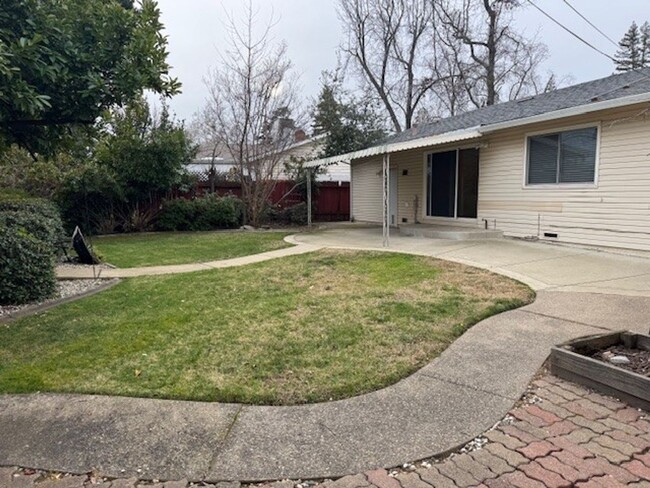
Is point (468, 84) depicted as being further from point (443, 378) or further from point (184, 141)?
point (443, 378)

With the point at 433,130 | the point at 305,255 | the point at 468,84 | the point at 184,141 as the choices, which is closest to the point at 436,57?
the point at 468,84

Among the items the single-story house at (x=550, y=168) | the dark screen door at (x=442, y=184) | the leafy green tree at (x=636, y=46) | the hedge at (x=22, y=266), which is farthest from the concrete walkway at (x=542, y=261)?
the leafy green tree at (x=636, y=46)

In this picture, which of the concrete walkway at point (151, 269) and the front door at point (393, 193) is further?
the front door at point (393, 193)

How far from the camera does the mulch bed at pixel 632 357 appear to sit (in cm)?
316

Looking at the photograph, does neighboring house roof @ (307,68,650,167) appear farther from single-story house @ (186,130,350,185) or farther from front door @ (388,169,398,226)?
single-story house @ (186,130,350,185)

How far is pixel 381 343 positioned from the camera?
404 centimetres

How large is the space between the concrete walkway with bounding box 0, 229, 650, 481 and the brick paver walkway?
0.22 ft

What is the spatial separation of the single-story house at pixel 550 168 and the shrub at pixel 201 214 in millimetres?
3480

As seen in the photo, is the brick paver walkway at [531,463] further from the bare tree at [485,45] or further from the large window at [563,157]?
the bare tree at [485,45]

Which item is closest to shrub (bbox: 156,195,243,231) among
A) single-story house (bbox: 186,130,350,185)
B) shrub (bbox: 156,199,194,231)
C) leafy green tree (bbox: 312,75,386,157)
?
shrub (bbox: 156,199,194,231)

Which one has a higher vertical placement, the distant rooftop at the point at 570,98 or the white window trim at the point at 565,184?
the distant rooftop at the point at 570,98

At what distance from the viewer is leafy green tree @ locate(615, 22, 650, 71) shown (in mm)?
27259

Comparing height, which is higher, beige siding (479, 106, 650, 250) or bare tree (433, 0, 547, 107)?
bare tree (433, 0, 547, 107)

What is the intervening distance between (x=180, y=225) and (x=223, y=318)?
10.9m
